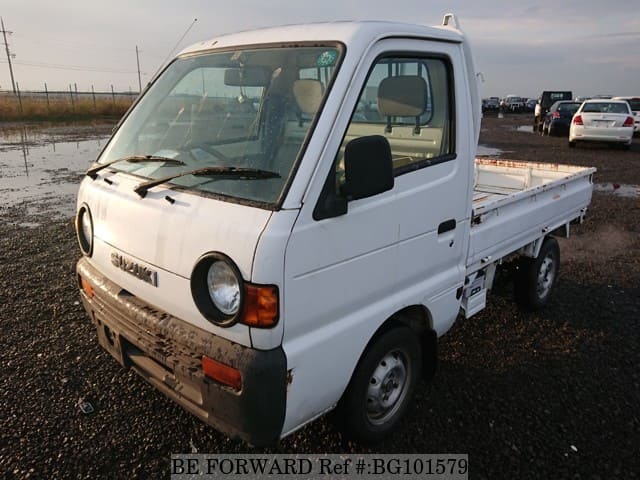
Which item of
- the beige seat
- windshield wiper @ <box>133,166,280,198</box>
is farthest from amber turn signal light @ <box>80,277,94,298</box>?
the beige seat

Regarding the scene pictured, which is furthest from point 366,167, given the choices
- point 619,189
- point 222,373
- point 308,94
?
point 619,189

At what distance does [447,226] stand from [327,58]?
121cm

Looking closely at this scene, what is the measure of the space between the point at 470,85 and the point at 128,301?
2.40 m

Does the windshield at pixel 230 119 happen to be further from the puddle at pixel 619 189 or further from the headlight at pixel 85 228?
the puddle at pixel 619 189

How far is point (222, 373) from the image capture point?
6.84 ft

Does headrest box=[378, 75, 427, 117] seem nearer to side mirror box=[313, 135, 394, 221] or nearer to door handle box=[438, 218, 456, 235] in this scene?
side mirror box=[313, 135, 394, 221]

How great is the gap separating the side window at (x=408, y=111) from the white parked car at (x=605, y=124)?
52.7 feet

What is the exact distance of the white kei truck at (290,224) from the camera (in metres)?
2.05

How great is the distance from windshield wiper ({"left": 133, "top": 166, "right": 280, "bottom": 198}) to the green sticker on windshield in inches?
24.4

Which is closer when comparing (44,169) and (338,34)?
(338,34)

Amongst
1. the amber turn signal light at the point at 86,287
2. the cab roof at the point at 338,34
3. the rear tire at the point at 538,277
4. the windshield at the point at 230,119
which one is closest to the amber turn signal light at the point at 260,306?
the windshield at the point at 230,119

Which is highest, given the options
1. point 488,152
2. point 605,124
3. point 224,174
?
point 224,174

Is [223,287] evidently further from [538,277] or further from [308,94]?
[538,277]

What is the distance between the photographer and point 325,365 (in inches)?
89.2
